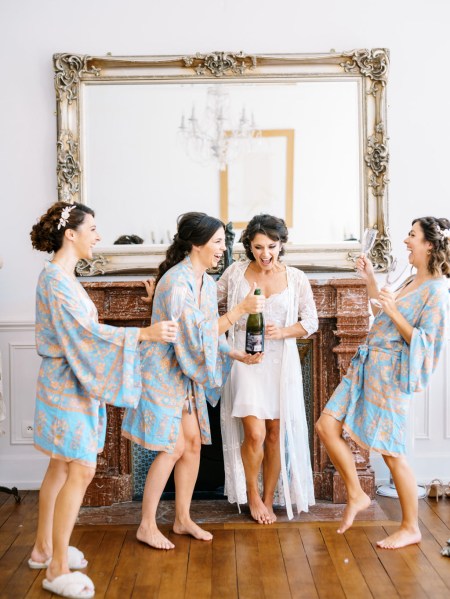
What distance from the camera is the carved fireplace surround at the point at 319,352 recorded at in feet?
12.9

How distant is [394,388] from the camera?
3238 mm

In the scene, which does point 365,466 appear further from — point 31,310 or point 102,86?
point 102,86

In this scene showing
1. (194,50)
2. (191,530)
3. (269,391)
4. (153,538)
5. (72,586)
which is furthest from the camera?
(194,50)

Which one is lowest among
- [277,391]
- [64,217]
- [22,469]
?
[22,469]

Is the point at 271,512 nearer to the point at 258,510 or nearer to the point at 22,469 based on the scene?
the point at 258,510

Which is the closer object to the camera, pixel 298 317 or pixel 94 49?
pixel 298 317

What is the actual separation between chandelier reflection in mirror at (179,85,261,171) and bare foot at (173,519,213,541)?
1876 millimetres

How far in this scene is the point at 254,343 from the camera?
11.3 feet

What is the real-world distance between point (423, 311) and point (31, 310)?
216 centimetres

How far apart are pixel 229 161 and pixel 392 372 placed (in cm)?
157

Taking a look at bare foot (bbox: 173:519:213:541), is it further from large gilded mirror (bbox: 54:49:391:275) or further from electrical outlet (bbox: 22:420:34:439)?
large gilded mirror (bbox: 54:49:391:275)

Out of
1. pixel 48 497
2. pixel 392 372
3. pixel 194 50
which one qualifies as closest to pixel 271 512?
pixel 392 372

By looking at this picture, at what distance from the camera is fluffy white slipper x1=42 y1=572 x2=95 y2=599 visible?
2.71 meters

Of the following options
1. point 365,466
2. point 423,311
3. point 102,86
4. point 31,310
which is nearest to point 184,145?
point 102,86
